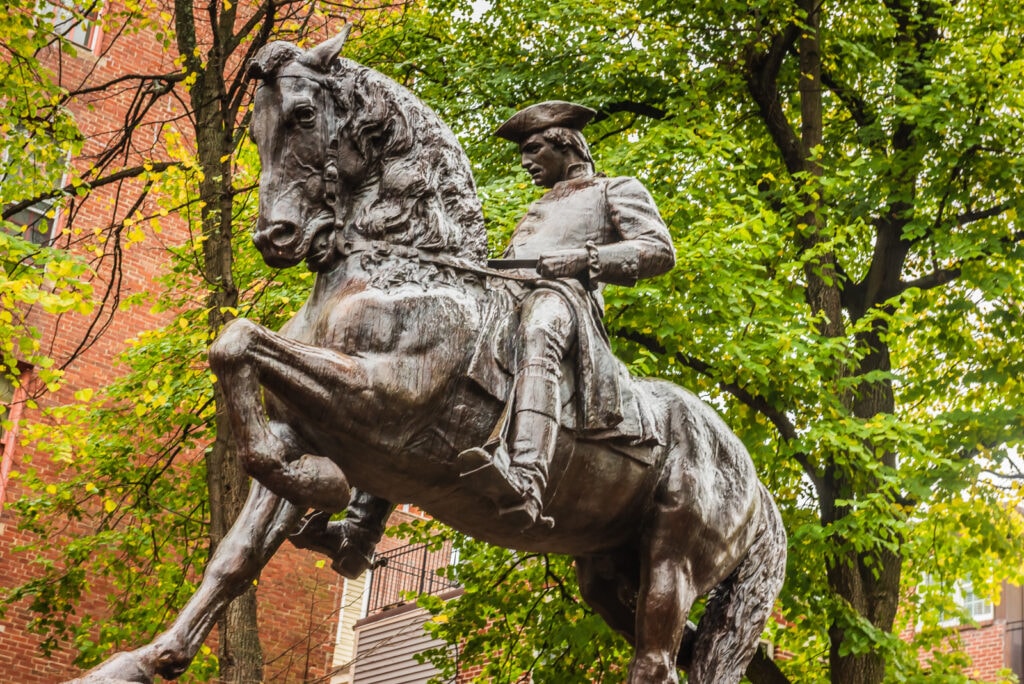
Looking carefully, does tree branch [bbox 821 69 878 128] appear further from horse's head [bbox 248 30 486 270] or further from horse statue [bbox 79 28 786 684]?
horse's head [bbox 248 30 486 270]

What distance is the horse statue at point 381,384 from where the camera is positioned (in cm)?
443

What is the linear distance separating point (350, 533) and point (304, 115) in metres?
1.58

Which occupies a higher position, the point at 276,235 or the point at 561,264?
the point at 561,264

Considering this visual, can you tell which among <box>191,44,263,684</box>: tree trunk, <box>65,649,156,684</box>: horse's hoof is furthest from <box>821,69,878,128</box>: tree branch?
<box>65,649,156,684</box>: horse's hoof

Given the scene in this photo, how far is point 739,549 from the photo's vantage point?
234 inches

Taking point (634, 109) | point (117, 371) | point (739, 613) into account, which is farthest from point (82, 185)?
point (117, 371)

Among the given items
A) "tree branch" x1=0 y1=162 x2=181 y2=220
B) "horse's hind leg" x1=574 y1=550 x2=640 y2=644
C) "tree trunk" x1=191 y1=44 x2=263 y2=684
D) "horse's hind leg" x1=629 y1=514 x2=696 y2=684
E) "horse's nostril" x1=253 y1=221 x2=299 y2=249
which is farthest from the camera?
"tree branch" x1=0 y1=162 x2=181 y2=220

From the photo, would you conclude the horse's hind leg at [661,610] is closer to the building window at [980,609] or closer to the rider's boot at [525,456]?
the rider's boot at [525,456]

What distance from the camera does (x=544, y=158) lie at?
6039mm

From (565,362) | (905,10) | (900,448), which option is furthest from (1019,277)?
(565,362)

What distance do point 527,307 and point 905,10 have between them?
39.3 feet

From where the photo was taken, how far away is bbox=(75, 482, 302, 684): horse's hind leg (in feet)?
13.9

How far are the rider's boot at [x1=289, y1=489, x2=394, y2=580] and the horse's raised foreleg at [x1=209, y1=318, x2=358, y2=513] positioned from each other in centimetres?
65

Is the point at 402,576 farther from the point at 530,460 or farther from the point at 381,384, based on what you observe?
the point at 381,384
